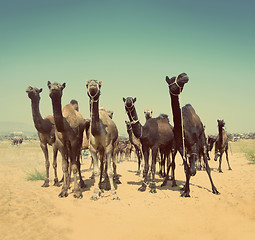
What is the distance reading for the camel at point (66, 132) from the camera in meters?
7.61

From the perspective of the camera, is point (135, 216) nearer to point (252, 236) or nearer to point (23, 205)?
point (252, 236)

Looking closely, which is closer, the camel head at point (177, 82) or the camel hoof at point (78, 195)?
the camel head at point (177, 82)

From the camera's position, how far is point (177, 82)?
7320mm

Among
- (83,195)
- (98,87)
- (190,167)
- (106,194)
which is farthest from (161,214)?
(98,87)

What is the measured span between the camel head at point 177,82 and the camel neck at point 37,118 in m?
5.53

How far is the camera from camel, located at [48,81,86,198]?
7613mm

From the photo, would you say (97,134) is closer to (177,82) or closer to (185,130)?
(185,130)

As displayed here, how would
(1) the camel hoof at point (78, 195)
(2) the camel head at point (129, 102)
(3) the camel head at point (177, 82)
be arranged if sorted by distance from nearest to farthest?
(3) the camel head at point (177, 82), (1) the camel hoof at point (78, 195), (2) the camel head at point (129, 102)

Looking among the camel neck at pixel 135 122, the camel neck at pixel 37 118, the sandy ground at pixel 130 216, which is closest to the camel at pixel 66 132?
the sandy ground at pixel 130 216

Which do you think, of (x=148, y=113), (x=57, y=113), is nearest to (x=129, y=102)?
(x=57, y=113)

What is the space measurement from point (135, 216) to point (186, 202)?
2.07 metres

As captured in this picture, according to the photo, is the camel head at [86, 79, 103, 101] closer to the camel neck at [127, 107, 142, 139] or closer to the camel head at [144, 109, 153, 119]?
the camel neck at [127, 107, 142, 139]

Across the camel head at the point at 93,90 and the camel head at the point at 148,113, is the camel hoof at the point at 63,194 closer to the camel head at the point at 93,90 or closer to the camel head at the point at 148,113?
the camel head at the point at 93,90

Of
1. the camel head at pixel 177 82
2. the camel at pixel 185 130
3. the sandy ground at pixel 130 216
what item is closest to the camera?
the sandy ground at pixel 130 216
